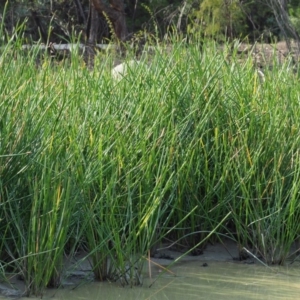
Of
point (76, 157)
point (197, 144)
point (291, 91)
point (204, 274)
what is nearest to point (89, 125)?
point (76, 157)

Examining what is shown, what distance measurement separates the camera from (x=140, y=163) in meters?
3.51

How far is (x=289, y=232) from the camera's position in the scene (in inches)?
150

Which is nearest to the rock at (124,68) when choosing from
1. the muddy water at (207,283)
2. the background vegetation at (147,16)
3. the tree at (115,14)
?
the muddy water at (207,283)

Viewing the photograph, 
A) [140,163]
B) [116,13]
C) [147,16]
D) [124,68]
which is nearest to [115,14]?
[116,13]

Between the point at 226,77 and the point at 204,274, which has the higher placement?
the point at 226,77

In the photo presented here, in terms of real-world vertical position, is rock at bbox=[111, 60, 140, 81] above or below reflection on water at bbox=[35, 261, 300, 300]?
above

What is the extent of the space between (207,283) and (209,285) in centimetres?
3

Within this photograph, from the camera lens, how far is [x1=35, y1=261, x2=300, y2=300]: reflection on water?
3275 millimetres

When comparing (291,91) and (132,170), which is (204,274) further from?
(291,91)

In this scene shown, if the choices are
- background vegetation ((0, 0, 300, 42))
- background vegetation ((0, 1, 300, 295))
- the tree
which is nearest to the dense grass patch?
background vegetation ((0, 1, 300, 295))

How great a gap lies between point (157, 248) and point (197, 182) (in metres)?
0.38

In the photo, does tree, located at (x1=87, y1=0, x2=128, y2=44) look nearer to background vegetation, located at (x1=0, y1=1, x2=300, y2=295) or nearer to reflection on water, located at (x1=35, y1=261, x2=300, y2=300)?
background vegetation, located at (x1=0, y1=1, x2=300, y2=295)

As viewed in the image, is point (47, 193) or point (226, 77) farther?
point (226, 77)

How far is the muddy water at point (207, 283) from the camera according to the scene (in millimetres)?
3277
